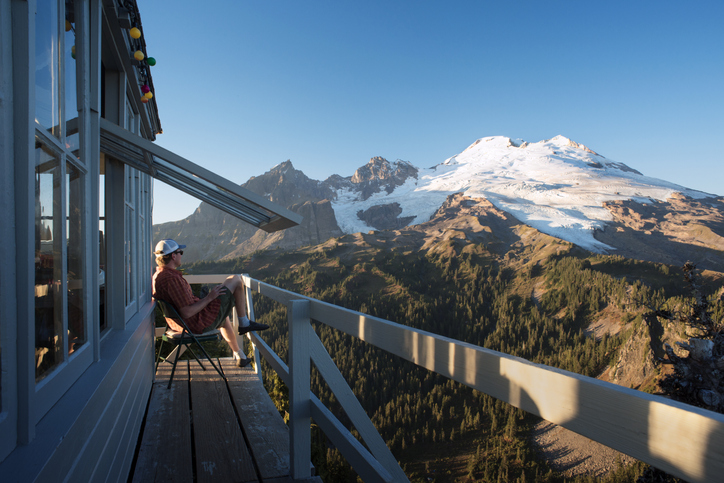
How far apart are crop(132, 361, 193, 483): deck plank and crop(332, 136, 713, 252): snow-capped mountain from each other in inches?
3028

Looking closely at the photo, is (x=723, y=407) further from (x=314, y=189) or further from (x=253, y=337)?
(x=314, y=189)

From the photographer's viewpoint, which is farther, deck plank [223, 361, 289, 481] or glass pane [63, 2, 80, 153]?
deck plank [223, 361, 289, 481]

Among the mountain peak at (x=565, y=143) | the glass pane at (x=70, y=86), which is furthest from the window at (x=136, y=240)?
the mountain peak at (x=565, y=143)

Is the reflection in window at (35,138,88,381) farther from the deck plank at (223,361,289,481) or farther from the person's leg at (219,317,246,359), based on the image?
the person's leg at (219,317,246,359)

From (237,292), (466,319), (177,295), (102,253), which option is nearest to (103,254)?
(102,253)

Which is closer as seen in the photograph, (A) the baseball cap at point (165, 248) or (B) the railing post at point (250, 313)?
(A) the baseball cap at point (165, 248)

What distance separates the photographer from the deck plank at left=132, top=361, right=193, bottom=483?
1.96 meters

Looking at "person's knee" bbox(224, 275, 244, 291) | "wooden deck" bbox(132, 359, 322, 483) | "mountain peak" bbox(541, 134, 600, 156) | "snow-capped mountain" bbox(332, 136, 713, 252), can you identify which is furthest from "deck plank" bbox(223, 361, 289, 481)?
"mountain peak" bbox(541, 134, 600, 156)

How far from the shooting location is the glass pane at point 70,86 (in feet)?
4.61

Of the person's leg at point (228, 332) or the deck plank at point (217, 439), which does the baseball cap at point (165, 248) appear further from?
the deck plank at point (217, 439)

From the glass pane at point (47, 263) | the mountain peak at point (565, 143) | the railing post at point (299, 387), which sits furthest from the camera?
the mountain peak at point (565, 143)

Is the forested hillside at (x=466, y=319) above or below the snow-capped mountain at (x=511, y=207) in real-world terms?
below

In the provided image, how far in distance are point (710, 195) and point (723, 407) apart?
113123 mm

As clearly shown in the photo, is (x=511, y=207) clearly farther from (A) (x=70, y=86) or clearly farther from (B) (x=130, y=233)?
(A) (x=70, y=86)
